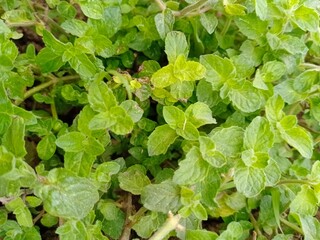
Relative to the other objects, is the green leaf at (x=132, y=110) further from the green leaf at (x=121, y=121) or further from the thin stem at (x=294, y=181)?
the thin stem at (x=294, y=181)

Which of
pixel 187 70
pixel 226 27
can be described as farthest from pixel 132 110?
pixel 226 27

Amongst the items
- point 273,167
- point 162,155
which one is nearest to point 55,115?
point 162,155

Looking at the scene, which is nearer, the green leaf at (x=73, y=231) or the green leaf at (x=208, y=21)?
the green leaf at (x=73, y=231)

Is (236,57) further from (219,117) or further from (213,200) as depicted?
(213,200)

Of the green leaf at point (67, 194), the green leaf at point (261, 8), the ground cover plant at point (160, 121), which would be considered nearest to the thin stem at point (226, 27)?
the ground cover plant at point (160, 121)

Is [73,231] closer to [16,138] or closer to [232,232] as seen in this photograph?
[16,138]

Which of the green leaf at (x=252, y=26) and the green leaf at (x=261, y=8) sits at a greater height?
the green leaf at (x=261, y=8)

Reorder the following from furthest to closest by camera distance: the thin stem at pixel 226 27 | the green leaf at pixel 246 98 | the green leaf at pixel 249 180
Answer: the thin stem at pixel 226 27 < the green leaf at pixel 246 98 < the green leaf at pixel 249 180
